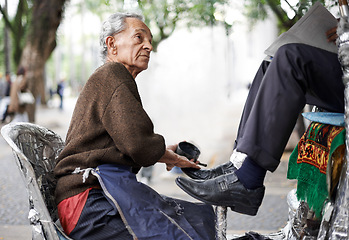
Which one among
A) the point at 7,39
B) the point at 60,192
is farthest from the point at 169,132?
the point at 7,39

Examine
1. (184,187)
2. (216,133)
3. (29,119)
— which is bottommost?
(216,133)

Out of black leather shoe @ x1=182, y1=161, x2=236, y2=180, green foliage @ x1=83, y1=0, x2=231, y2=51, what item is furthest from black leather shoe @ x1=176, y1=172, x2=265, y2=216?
green foliage @ x1=83, y1=0, x2=231, y2=51

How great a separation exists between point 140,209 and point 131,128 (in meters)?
0.38

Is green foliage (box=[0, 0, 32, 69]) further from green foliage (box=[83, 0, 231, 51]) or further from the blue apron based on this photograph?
the blue apron

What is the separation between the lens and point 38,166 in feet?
7.33

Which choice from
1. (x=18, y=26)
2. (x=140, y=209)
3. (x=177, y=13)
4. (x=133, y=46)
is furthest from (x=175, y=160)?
(x=18, y=26)

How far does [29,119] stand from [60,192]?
8722mm

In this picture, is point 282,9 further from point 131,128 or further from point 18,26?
point 18,26

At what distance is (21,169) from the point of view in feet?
6.34

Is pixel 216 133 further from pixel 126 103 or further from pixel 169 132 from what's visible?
pixel 126 103

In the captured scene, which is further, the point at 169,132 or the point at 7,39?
the point at 7,39

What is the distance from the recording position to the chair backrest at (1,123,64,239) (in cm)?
193

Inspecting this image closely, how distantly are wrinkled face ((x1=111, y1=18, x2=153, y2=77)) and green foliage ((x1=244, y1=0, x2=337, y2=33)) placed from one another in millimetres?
1232

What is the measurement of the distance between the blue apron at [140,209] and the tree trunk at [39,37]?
9.03 metres
